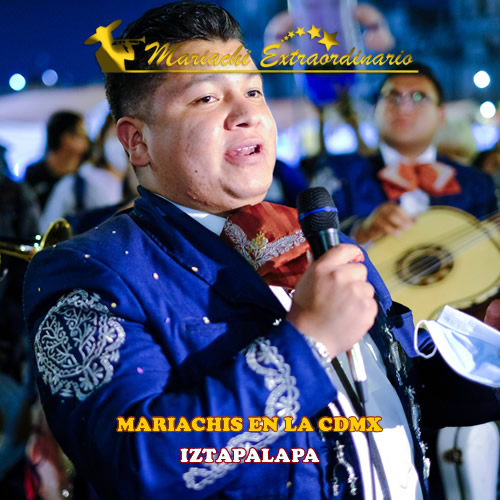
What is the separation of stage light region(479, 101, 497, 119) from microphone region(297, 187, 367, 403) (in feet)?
9.43

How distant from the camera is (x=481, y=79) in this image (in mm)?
3680

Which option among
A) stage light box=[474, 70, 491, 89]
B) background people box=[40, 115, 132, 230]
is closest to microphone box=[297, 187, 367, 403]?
background people box=[40, 115, 132, 230]

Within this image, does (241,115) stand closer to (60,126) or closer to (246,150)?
(246,150)

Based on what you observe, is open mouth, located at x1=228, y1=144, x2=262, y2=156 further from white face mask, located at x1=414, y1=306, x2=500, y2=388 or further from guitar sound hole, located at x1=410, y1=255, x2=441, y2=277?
guitar sound hole, located at x1=410, y1=255, x2=441, y2=277

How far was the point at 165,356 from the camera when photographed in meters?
0.95

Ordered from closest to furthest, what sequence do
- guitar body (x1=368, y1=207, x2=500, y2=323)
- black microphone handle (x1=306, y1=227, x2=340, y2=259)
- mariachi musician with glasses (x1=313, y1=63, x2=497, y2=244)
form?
1. black microphone handle (x1=306, y1=227, x2=340, y2=259)
2. guitar body (x1=368, y1=207, x2=500, y2=323)
3. mariachi musician with glasses (x1=313, y1=63, x2=497, y2=244)

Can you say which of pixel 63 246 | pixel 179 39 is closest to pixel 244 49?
pixel 179 39

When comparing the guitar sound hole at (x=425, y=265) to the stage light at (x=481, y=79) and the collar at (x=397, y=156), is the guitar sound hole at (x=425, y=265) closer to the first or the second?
the collar at (x=397, y=156)

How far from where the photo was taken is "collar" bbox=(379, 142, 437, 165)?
2.25m

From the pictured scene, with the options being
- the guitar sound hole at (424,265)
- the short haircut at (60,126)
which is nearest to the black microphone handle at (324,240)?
the guitar sound hole at (424,265)

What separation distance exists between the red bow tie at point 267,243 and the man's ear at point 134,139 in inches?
7.6

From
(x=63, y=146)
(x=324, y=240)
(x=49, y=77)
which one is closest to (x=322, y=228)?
(x=324, y=240)

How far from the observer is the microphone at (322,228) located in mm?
965

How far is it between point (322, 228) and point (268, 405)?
280 mm
